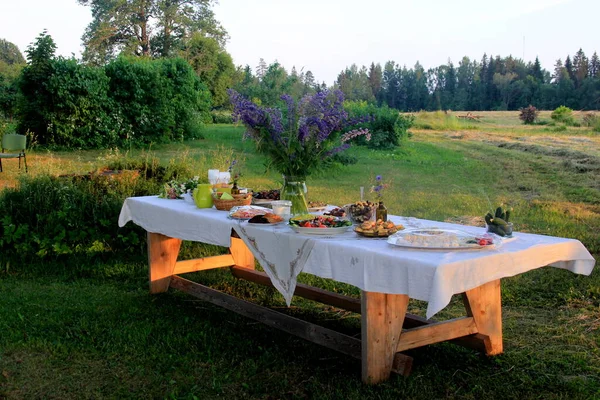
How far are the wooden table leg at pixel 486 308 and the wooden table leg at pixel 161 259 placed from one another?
94.3 inches

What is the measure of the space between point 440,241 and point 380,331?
0.51 metres

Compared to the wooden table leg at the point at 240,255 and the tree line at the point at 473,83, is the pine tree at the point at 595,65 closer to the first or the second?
the tree line at the point at 473,83

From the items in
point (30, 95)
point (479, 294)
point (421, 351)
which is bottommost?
point (421, 351)

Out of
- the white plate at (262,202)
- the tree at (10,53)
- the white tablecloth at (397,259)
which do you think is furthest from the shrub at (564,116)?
the tree at (10,53)

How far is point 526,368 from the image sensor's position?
335 cm

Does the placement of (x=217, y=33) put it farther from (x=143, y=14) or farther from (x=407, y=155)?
(x=407, y=155)

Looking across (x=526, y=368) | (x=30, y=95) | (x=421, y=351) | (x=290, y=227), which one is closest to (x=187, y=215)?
(x=290, y=227)

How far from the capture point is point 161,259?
4.88 meters

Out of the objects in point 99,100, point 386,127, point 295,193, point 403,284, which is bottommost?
point 403,284

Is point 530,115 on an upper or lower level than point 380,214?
upper

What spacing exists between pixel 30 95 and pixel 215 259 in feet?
36.1

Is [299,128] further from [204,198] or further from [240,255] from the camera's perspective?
[240,255]

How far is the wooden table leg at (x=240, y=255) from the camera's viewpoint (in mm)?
5223

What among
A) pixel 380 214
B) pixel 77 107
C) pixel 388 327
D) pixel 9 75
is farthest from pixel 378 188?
pixel 9 75
